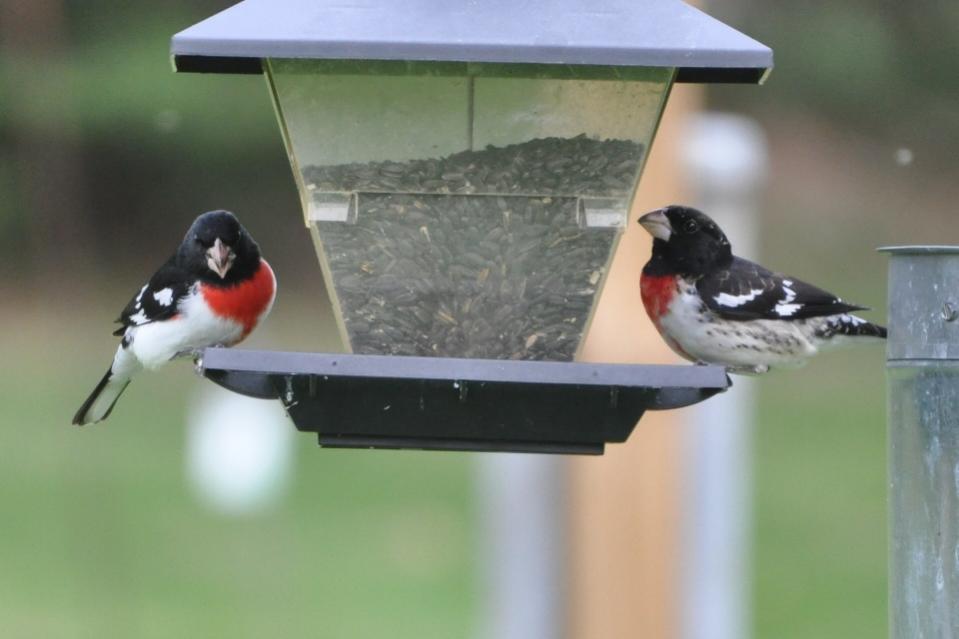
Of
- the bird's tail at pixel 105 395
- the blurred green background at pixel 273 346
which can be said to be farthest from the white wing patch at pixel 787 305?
the blurred green background at pixel 273 346

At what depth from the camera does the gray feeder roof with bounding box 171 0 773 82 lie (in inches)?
109

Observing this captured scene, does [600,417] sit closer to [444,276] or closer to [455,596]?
[444,276]

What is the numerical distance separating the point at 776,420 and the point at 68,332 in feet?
25.1

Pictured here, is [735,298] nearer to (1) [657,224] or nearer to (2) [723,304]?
(2) [723,304]

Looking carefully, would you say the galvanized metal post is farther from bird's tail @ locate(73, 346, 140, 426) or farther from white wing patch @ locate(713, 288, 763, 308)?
bird's tail @ locate(73, 346, 140, 426)

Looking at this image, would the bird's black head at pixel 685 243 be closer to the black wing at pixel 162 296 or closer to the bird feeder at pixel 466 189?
the bird feeder at pixel 466 189

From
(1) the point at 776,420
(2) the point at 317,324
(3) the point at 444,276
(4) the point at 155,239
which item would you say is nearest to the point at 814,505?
(1) the point at 776,420

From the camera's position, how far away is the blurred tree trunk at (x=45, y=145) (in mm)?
15359

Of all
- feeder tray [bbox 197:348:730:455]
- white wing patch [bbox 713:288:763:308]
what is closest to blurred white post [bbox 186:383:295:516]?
white wing patch [bbox 713:288:763:308]

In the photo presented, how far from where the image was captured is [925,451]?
245 centimetres

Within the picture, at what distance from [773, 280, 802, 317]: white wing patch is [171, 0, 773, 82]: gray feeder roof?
1.40 meters

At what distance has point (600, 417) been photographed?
3.02 meters

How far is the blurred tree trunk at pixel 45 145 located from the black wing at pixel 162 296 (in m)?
10.6

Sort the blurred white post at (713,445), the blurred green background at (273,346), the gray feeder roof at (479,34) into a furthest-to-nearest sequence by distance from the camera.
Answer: the blurred green background at (273,346) < the blurred white post at (713,445) < the gray feeder roof at (479,34)
